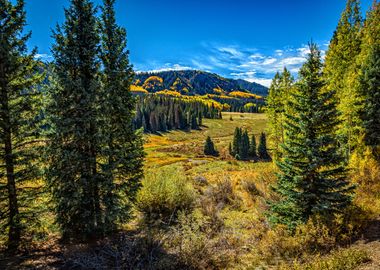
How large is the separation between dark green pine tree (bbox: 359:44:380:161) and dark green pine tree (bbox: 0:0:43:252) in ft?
71.1

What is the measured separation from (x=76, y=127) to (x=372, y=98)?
20626 millimetres

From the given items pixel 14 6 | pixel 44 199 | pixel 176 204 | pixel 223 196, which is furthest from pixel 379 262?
pixel 14 6

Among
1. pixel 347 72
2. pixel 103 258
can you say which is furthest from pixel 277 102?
pixel 103 258

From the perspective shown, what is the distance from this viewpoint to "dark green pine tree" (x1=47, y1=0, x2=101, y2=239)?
8.49 m

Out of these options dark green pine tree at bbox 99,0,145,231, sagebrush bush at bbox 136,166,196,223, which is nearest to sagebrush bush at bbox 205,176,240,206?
sagebrush bush at bbox 136,166,196,223

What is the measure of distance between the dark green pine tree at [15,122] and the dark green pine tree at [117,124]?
255cm

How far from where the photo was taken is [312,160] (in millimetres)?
7469

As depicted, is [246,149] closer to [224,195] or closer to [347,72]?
[347,72]

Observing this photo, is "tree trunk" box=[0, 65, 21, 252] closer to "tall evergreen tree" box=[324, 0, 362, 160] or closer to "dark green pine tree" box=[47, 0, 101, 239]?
"dark green pine tree" box=[47, 0, 101, 239]

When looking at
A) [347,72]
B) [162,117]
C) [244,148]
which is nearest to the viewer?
[347,72]

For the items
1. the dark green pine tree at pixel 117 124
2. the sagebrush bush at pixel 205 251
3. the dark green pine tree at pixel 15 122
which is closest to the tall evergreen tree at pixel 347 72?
the sagebrush bush at pixel 205 251

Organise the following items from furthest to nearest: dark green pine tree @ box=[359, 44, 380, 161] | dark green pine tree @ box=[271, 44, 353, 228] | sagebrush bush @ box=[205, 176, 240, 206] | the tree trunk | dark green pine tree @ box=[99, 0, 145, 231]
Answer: dark green pine tree @ box=[359, 44, 380, 161], sagebrush bush @ box=[205, 176, 240, 206], dark green pine tree @ box=[99, 0, 145, 231], the tree trunk, dark green pine tree @ box=[271, 44, 353, 228]

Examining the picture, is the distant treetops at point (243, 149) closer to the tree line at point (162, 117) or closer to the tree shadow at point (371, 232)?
the tree line at point (162, 117)

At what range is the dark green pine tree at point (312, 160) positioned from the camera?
758 cm
